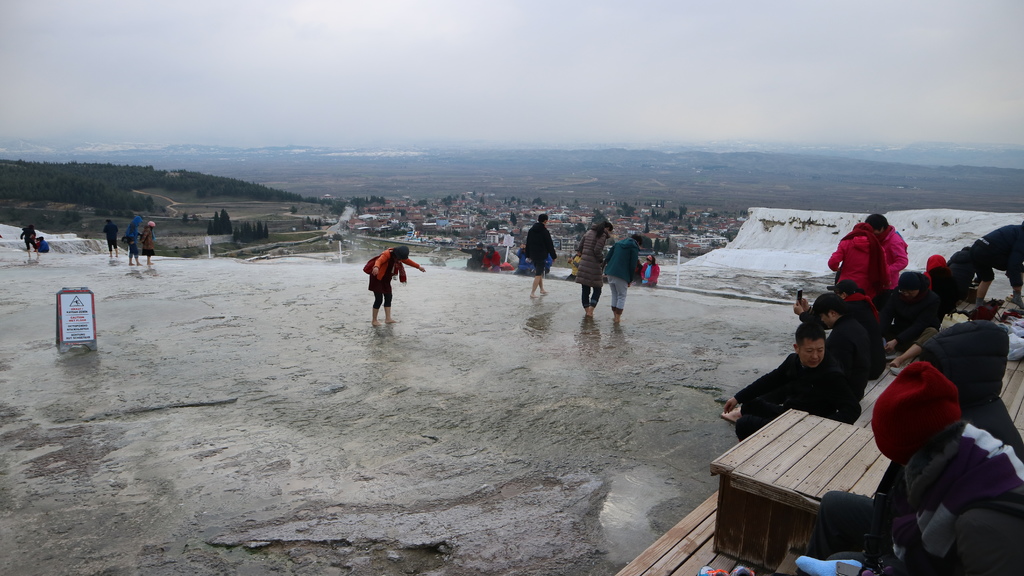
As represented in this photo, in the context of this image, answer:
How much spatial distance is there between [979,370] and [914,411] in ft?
3.23

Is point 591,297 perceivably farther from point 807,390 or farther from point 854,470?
point 854,470

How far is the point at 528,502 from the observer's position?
4449 mm

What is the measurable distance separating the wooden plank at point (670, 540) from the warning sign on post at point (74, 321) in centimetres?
723

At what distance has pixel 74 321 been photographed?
780cm

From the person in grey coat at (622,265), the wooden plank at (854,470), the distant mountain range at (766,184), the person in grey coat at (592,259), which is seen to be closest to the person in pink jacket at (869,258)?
the person in grey coat at (622,265)

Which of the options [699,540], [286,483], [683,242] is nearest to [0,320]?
[286,483]

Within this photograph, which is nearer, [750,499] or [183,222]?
[750,499]

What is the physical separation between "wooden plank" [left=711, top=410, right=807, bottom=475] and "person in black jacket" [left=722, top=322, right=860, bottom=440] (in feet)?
1.00

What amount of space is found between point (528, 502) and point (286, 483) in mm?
1742

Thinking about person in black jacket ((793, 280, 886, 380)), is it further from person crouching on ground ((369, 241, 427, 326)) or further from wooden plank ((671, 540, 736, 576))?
person crouching on ground ((369, 241, 427, 326))

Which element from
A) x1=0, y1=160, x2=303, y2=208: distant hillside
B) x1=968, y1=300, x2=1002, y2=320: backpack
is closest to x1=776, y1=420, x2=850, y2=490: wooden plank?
x1=968, y1=300, x2=1002, y2=320: backpack

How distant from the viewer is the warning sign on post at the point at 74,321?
305 inches

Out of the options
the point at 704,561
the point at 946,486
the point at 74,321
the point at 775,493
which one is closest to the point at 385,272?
the point at 74,321

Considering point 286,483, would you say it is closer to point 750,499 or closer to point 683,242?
point 750,499
